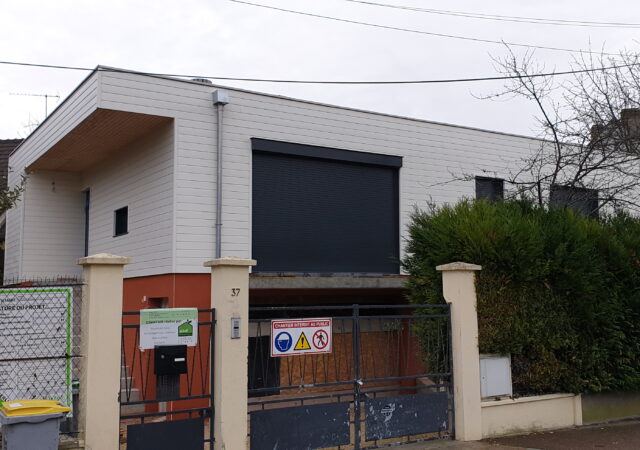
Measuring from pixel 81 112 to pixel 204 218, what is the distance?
3.18 meters

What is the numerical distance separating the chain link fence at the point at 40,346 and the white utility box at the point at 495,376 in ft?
18.4

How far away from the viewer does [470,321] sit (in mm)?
9875

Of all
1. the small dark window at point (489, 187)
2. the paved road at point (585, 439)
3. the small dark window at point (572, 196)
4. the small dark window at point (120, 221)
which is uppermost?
the small dark window at point (489, 187)

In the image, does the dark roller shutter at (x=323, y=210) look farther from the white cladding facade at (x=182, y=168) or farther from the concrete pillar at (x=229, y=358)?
the concrete pillar at (x=229, y=358)

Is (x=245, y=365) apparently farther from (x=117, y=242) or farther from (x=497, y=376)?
(x=117, y=242)

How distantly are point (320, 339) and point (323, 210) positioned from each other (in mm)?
6696

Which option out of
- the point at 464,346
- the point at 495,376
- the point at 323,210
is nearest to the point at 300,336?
the point at 464,346

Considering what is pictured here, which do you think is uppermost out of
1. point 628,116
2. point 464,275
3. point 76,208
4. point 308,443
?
point 628,116

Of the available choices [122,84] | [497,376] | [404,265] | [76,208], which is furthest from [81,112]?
[497,376]

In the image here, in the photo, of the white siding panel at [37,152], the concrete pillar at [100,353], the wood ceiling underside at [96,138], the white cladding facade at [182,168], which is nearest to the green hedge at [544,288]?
the white cladding facade at [182,168]

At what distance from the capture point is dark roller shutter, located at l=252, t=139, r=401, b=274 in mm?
14391

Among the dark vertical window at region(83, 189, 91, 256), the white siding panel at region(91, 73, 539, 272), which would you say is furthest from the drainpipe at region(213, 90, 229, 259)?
the dark vertical window at region(83, 189, 91, 256)

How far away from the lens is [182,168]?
43.7ft

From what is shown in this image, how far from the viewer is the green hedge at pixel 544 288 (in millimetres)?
10219
